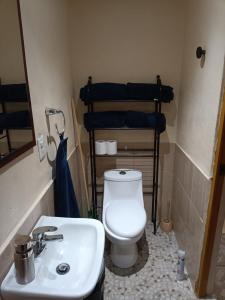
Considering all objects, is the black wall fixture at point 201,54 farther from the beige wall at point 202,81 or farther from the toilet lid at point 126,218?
the toilet lid at point 126,218

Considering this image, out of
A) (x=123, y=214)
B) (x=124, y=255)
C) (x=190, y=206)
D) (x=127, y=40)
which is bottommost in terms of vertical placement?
(x=124, y=255)

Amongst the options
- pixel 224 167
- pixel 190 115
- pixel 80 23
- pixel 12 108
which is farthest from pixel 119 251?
pixel 80 23

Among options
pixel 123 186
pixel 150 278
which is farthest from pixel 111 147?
pixel 150 278

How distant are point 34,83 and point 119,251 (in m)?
1.47

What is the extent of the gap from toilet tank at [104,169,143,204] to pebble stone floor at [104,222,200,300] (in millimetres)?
485

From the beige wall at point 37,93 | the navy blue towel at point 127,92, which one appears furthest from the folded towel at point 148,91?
the beige wall at point 37,93

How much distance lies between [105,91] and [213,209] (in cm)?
124

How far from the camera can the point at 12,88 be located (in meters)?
0.99

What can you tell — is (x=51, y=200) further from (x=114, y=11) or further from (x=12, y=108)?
(x=114, y=11)

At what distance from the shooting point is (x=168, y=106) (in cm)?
220

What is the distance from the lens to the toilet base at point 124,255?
189cm

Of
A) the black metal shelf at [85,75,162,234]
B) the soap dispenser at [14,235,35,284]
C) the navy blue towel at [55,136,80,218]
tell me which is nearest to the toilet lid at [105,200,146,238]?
the black metal shelf at [85,75,162,234]

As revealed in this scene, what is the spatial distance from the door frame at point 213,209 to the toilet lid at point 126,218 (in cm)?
48

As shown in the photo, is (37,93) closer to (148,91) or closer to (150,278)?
(148,91)
